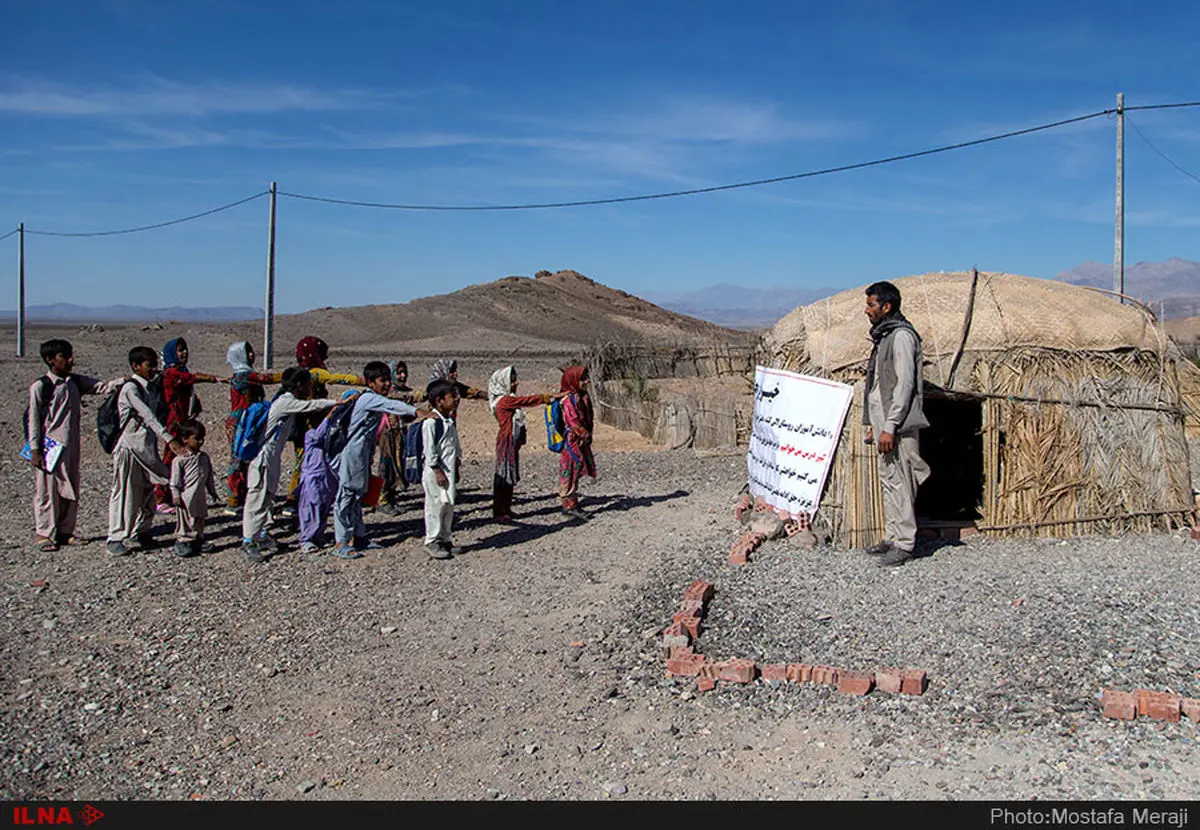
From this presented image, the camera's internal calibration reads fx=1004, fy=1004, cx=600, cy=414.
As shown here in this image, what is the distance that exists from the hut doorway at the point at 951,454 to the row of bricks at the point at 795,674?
15.6ft

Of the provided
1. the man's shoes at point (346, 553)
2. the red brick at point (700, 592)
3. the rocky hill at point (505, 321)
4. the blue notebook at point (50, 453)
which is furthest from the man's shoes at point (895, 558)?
the rocky hill at point (505, 321)

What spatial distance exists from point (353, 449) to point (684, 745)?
4152mm

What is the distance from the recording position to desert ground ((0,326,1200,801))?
13.9 ft

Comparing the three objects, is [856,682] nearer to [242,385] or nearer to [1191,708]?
[1191,708]

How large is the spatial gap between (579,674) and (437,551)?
2.69m

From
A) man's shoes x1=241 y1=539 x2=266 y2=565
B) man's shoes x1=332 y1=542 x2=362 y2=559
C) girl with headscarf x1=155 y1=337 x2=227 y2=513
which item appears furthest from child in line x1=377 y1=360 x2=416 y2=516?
girl with headscarf x1=155 y1=337 x2=227 y2=513

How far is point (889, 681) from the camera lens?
16.0 ft

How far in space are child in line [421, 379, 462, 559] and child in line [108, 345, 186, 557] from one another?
196cm

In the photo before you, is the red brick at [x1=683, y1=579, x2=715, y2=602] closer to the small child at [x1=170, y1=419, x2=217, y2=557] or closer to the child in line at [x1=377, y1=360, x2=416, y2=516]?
the child in line at [x1=377, y1=360, x2=416, y2=516]

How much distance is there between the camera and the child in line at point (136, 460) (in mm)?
7637

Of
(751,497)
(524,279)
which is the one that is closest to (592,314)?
(524,279)

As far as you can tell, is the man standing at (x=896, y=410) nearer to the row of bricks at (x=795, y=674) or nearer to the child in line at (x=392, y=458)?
the row of bricks at (x=795, y=674)

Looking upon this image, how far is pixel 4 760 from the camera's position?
14.8 feet
